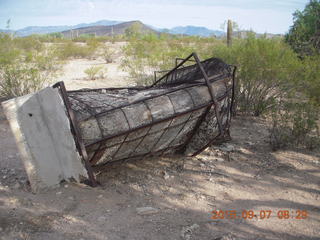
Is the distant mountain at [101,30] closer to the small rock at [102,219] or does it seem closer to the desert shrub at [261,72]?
the desert shrub at [261,72]

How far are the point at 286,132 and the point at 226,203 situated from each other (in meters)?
2.56

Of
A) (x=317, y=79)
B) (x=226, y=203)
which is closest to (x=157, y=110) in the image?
(x=226, y=203)

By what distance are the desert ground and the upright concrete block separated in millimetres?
357

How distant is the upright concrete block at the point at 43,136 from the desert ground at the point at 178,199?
1.17 feet

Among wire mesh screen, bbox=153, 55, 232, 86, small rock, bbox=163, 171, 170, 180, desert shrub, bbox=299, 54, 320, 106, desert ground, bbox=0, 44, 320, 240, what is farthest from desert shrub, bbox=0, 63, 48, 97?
desert shrub, bbox=299, 54, 320, 106

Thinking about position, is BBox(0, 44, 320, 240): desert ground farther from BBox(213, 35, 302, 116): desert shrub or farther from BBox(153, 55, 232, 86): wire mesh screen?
BBox(213, 35, 302, 116): desert shrub

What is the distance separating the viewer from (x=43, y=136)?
372cm

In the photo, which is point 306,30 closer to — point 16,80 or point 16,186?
point 16,80

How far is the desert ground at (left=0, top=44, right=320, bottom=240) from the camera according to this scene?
3.29m

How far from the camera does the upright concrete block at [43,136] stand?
11.7 ft

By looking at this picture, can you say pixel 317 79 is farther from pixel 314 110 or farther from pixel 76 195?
pixel 76 195

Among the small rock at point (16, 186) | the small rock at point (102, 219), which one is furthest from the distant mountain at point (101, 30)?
the small rock at point (102, 219)

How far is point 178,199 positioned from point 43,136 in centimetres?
187
